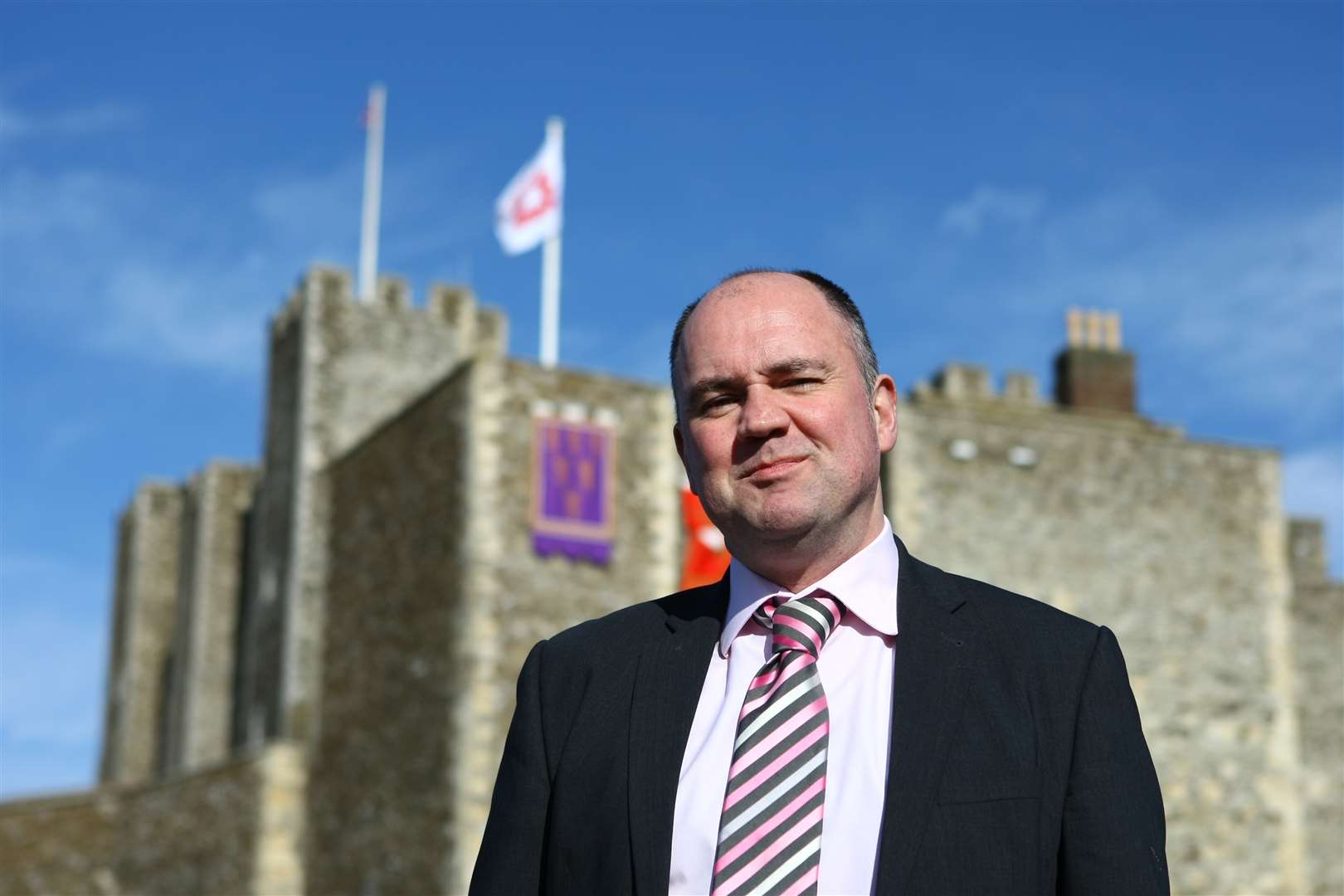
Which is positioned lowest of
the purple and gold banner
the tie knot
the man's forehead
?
the tie knot

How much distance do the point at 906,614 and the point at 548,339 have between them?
2216cm

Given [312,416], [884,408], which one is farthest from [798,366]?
[312,416]

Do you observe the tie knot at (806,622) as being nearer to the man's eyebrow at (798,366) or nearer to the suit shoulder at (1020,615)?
the suit shoulder at (1020,615)

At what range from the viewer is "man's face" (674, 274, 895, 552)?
290cm

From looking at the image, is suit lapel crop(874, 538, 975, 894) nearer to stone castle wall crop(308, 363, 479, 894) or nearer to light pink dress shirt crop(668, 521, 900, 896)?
light pink dress shirt crop(668, 521, 900, 896)

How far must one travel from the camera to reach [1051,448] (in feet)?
79.5

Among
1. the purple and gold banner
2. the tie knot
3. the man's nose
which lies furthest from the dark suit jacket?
the purple and gold banner

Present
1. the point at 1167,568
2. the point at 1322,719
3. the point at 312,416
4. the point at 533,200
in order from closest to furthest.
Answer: the point at 1167,568 → the point at 312,416 → the point at 533,200 → the point at 1322,719

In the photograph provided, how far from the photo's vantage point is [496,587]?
2062 cm

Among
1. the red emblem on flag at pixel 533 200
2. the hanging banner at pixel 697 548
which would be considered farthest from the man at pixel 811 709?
the red emblem on flag at pixel 533 200

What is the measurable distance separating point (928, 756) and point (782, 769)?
0.24m

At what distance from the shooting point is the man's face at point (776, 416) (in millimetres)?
2904

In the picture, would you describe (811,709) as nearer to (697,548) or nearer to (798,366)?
(798,366)

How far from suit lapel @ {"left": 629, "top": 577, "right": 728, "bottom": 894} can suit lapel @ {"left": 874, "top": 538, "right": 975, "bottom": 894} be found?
37 centimetres
